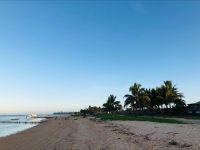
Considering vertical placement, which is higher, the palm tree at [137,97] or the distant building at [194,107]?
the palm tree at [137,97]

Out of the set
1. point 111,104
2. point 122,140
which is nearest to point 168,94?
point 111,104

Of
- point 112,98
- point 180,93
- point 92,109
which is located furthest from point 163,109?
point 92,109

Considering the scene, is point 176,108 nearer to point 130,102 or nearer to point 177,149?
point 130,102

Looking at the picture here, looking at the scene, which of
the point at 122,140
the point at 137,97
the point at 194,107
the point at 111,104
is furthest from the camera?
the point at 111,104

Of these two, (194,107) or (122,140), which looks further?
(194,107)

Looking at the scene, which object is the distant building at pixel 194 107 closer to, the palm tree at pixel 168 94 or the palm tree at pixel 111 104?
the palm tree at pixel 168 94

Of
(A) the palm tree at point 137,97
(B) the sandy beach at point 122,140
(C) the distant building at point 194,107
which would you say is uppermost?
(A) the palm tree at point 137,97

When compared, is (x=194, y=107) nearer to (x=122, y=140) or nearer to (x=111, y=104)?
(x=111, y=104)

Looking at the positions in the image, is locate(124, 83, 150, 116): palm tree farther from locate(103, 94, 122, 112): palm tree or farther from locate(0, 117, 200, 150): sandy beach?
locate(0, 117, 200, 150): sandy beach

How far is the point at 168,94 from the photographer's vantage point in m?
53.0

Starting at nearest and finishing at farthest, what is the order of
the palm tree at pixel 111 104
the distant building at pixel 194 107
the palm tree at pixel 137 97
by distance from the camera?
the distant building at pixel 194 107, the palm tree at pixel 137 97, the palm tree at pixel 111 104

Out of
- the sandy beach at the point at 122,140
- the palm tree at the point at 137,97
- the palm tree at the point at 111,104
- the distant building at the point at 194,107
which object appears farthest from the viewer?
the palm tree at the point at 111,104

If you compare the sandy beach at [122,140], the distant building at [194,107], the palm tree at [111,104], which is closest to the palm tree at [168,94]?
the distant building at [194,107]

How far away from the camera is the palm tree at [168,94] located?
52938 mm
